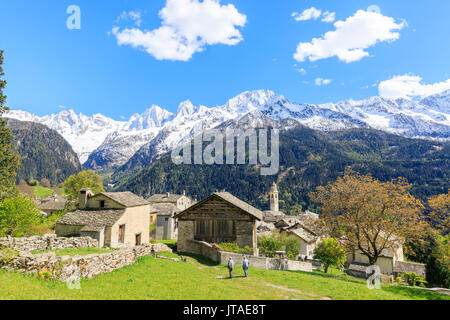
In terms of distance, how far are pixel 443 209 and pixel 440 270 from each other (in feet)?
93.9

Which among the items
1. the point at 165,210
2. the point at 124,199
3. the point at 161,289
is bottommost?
the point at 165,210

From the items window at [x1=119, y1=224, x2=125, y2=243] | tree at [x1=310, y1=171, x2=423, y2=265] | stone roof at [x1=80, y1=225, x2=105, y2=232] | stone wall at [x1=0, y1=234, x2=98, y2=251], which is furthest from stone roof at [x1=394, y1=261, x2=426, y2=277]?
stone wall at [x1=0, y1=234, x2=98, y2=251]

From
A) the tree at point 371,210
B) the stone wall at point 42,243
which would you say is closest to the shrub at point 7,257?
the stone wall at point 42,243

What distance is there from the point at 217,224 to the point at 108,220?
1423cm

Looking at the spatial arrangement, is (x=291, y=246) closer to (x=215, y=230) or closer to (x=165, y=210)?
(x=215, y=230)

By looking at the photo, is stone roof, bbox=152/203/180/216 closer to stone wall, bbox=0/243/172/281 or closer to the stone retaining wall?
the stone retaining wall

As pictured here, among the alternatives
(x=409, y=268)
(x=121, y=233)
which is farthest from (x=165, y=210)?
(x=409, y=268)

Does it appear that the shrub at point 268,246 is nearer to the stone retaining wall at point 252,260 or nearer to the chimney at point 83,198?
the stone retaining wall at point 252,260

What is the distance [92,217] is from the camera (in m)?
32.6

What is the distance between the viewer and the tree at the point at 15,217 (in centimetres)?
3341

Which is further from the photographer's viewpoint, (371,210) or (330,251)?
(330,251)

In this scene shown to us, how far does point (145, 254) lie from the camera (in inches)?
892

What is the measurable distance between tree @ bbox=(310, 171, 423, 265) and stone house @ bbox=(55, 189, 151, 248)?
25770mm
